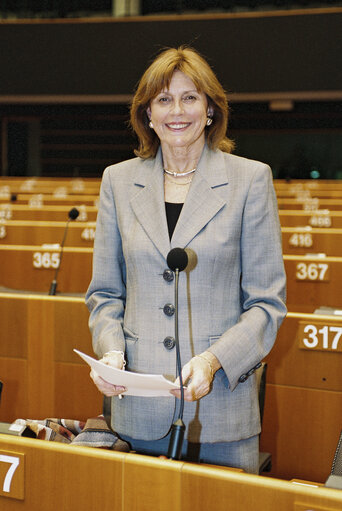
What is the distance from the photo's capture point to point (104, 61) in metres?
11.4

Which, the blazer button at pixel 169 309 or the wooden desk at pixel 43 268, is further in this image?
the wooden desk at pixel 43 268

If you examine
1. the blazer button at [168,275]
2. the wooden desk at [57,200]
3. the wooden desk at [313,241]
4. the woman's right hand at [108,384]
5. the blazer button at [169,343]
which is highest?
the wooden desk at [57,200]

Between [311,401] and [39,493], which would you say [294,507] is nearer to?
[39,493]

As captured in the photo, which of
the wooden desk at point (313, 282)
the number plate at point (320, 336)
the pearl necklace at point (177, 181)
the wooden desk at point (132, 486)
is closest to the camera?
the wooden desk at point (132, 486)

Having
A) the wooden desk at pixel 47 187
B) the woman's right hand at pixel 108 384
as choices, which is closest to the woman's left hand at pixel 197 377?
the woman's right hand at pixel 108 384

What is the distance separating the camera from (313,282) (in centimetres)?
Result: 395

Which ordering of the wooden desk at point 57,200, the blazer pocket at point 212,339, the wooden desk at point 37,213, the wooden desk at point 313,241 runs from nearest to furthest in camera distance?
the blazer pocket at point 212,339 < the wooden desk at point 313,241 < the wooden desk at point 37,213 < the wooden desk at point 57,200

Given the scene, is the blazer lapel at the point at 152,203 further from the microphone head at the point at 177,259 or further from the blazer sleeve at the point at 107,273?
the microphone head at the point at 177,259

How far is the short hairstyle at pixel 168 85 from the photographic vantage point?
4.77 feet

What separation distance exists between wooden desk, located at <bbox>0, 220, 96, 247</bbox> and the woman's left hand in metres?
4.07

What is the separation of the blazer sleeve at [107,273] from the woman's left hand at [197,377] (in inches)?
10.2

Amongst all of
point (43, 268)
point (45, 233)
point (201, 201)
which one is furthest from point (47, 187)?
point (201, 201)

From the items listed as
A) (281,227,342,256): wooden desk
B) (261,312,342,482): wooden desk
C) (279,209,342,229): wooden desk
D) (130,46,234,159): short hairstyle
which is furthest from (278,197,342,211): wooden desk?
(130,46,234,159): short hairstyle

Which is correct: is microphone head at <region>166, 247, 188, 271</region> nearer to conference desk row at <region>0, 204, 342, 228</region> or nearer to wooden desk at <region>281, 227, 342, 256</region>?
wooden desk at <region>281, 227, 342, 256</region>
